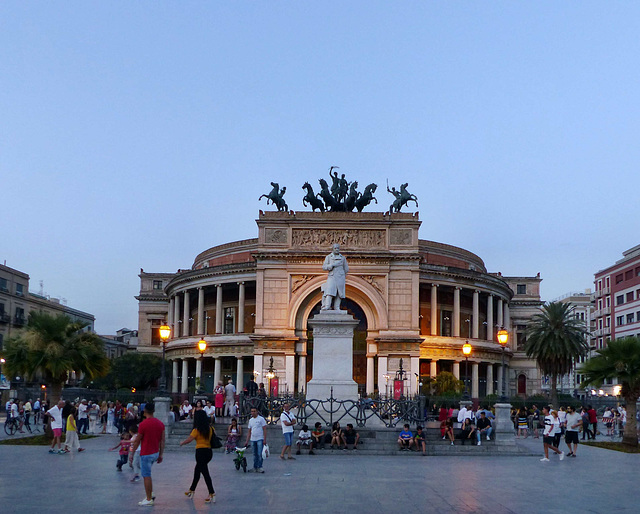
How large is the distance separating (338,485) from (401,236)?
5690 centimetres

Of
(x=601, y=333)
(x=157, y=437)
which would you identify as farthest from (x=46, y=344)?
(x=601, y=333)

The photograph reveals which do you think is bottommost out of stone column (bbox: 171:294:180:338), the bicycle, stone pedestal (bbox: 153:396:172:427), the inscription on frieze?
the bicycle

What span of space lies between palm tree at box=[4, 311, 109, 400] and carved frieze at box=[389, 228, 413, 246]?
4257cm

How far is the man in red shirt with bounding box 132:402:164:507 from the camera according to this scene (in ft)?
47.2

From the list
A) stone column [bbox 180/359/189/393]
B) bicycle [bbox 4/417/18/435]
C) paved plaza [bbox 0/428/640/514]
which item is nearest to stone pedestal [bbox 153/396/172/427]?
paved plaza [bbox 0/428/640/514]

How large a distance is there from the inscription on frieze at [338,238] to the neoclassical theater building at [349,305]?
10cm

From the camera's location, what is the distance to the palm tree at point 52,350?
108 ft

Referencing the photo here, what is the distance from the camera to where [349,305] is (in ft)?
248

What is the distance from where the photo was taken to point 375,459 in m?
24.8

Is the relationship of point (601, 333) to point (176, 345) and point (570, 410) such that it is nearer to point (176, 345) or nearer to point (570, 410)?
point (176, 345)

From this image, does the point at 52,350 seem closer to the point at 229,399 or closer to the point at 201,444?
the point at 229,399

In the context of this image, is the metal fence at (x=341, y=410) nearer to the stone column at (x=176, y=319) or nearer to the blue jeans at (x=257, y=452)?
the blue jeans at (x=257, y=452)

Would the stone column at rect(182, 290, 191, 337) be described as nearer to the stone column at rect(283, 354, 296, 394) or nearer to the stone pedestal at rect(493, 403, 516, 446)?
the stone column at rect(283, 354, 296, 394)

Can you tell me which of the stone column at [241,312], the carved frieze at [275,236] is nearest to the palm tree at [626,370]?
the carved frieze at [275,236]
